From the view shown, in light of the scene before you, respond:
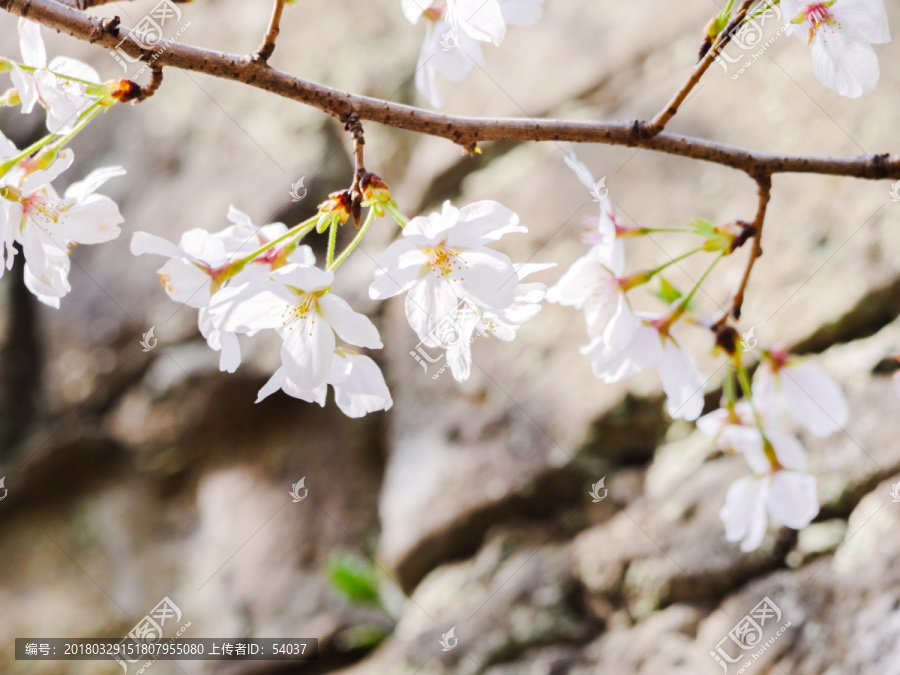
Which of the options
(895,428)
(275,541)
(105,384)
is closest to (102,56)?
(105,384)

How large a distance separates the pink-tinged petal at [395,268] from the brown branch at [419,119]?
87 mm

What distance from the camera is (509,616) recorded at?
1.32 meters

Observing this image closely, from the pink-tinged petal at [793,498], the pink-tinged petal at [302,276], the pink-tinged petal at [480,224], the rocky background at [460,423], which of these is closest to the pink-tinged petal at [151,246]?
the pink-tinged petal at [302,276]

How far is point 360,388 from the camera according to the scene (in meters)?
0.56

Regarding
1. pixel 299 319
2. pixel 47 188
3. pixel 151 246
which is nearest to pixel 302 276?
pixel 299 319

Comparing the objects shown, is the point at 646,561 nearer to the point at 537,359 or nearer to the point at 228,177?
the point at 537,359

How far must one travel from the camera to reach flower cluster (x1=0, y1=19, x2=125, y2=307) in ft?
1.59

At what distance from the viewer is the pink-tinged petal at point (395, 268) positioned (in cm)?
48

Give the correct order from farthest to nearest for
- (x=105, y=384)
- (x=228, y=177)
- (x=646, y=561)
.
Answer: (x=228, y=177), (x=105, y=384), (x=646, y=561)

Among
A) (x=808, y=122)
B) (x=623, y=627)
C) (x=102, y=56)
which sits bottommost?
(x=623, y=627)

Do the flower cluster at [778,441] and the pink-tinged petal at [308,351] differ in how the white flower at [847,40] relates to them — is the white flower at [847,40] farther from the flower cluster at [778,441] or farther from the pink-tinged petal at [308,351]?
the pink-tinged petal at [308,351]

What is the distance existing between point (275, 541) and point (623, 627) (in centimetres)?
97

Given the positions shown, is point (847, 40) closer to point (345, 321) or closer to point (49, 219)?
point (345, 321)

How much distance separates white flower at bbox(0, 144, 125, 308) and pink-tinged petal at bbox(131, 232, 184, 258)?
20 mm
